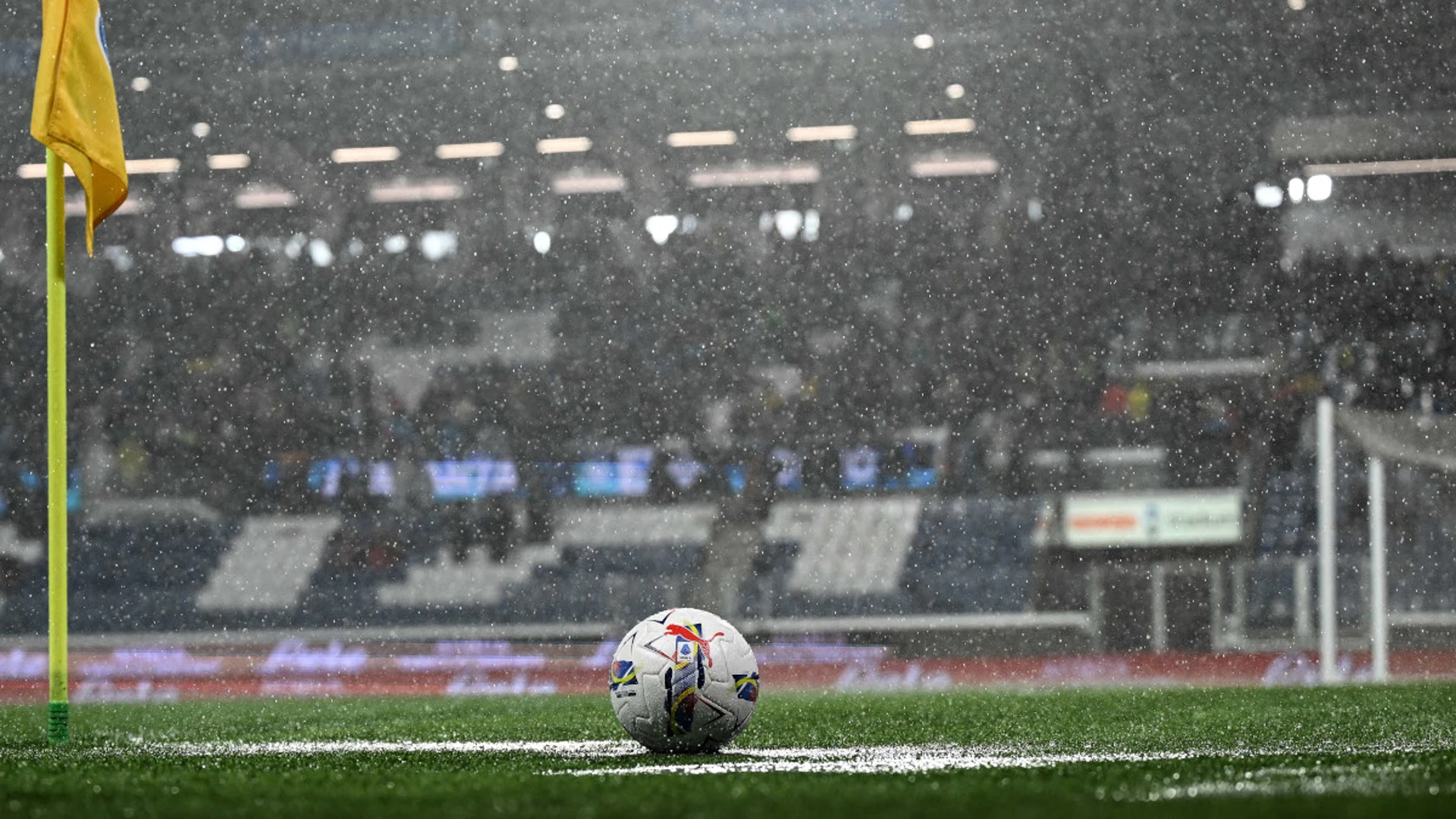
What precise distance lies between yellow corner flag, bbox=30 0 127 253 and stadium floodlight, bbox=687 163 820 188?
270 inches

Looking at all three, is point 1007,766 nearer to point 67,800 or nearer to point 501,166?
point 67,800

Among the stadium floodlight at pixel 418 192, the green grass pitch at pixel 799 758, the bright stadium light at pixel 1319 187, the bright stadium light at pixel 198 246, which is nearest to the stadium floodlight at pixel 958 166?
the bright stadium light at pixel 1319 187

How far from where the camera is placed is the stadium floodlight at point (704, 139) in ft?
30.9

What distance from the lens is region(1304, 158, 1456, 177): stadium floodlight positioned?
8.67m

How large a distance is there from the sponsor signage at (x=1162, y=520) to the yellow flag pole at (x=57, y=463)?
5.92 meters

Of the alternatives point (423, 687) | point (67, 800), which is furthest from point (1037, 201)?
point (67, 800)

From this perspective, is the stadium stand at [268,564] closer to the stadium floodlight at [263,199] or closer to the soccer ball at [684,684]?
the stadium floodlight at [263,199]

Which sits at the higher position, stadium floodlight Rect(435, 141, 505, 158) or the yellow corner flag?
stadium floodlight Rect(435, 141, 505, 158)

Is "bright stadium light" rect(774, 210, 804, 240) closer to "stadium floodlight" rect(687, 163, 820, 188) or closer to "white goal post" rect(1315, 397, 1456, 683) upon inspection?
"stadium floodlight" rect(687, 163, 820, 188)

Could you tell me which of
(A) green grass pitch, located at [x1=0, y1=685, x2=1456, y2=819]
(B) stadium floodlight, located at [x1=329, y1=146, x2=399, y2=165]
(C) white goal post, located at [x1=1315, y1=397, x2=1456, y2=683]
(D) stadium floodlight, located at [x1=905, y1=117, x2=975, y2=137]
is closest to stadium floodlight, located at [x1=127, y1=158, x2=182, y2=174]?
(B) stadium floodlight, located at [x1=329, y1=146, x2=399, y2=165]

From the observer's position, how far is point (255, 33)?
917 centimetres

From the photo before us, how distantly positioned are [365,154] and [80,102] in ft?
24.2

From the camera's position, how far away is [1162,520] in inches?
298

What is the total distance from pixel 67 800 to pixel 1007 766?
1.12 metres
